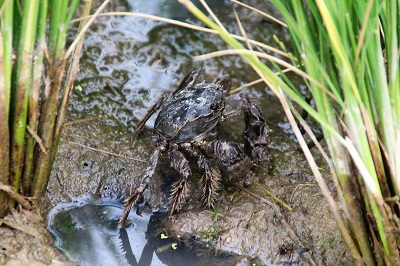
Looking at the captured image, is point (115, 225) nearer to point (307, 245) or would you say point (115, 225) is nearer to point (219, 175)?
point (219, 175)

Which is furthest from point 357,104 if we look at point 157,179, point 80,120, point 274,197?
point 80,120

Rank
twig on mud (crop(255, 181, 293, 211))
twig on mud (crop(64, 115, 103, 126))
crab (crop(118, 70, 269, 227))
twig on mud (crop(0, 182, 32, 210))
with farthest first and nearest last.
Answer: twig on mud (crop(64, 115, 103, 126)) < twig on mud (crop(255, 181, 293, 211)) < crab (crop(118, 70, 269, 227)) < twig on mud (crop(0, 182, 32, 210))

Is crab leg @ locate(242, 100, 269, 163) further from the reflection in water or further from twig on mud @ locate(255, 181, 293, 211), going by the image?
the reflection in water

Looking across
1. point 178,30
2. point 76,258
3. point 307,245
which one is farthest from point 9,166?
point 178,30

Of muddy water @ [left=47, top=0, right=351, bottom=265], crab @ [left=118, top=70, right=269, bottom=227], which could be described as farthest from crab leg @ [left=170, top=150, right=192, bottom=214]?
muddy water @ [left=47, top=0, right=351, bottom=265]

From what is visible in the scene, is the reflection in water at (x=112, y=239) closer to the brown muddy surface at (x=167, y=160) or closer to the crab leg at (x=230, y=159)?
the brown muddy surface at (x=167, y=160)

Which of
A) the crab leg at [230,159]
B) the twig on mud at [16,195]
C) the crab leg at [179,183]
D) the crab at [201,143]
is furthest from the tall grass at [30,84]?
the crab leg at [230,159]

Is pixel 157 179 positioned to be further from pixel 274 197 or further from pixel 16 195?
pixel 16 195
